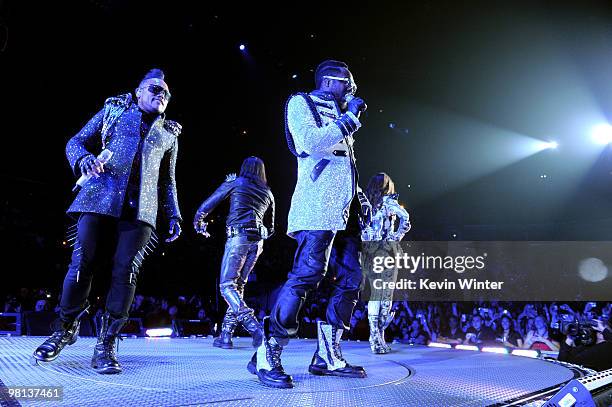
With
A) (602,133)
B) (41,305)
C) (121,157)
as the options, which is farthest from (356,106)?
(602,133)

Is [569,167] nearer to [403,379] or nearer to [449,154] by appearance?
[449,154]

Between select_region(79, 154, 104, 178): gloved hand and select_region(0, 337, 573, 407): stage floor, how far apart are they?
0.95 m

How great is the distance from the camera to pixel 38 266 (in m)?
12.2

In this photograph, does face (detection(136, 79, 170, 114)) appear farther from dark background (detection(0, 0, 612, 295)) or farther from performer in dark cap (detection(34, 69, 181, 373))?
dark background (detection(0, 0, 612, 295))

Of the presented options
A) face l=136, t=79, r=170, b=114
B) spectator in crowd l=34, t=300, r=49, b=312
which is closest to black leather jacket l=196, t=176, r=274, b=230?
face l=136, t=79, r=170, b=114

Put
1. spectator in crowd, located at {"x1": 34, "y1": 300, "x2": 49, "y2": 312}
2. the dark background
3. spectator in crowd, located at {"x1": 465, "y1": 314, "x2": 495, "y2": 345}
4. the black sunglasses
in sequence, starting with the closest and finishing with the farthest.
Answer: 1. the black sunglasses
2. the dark background
3. spectator in crowd, located at {"x1": 465, "y1": 314, "x2": 495, "y2": 345}
4. spectator in crowd, located at {"x1": 34, "y1": 300, "x2": 49, "y2": 312}

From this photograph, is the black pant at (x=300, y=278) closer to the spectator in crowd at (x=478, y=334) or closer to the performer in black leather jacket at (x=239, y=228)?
the performer in black leather jacket at (x=239, y=228)

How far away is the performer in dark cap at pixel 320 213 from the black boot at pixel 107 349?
2.22 ft

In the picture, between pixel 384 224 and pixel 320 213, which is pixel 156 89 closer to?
pixel 320 213

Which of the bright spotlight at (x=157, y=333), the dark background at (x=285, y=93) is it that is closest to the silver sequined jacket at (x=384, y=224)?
the bright spotlight at (x=157, y=333)

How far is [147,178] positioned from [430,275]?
45.3 feet

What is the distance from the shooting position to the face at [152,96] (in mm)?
2715

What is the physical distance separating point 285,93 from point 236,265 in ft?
25.8

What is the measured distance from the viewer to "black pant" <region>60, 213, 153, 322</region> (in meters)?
2.42
